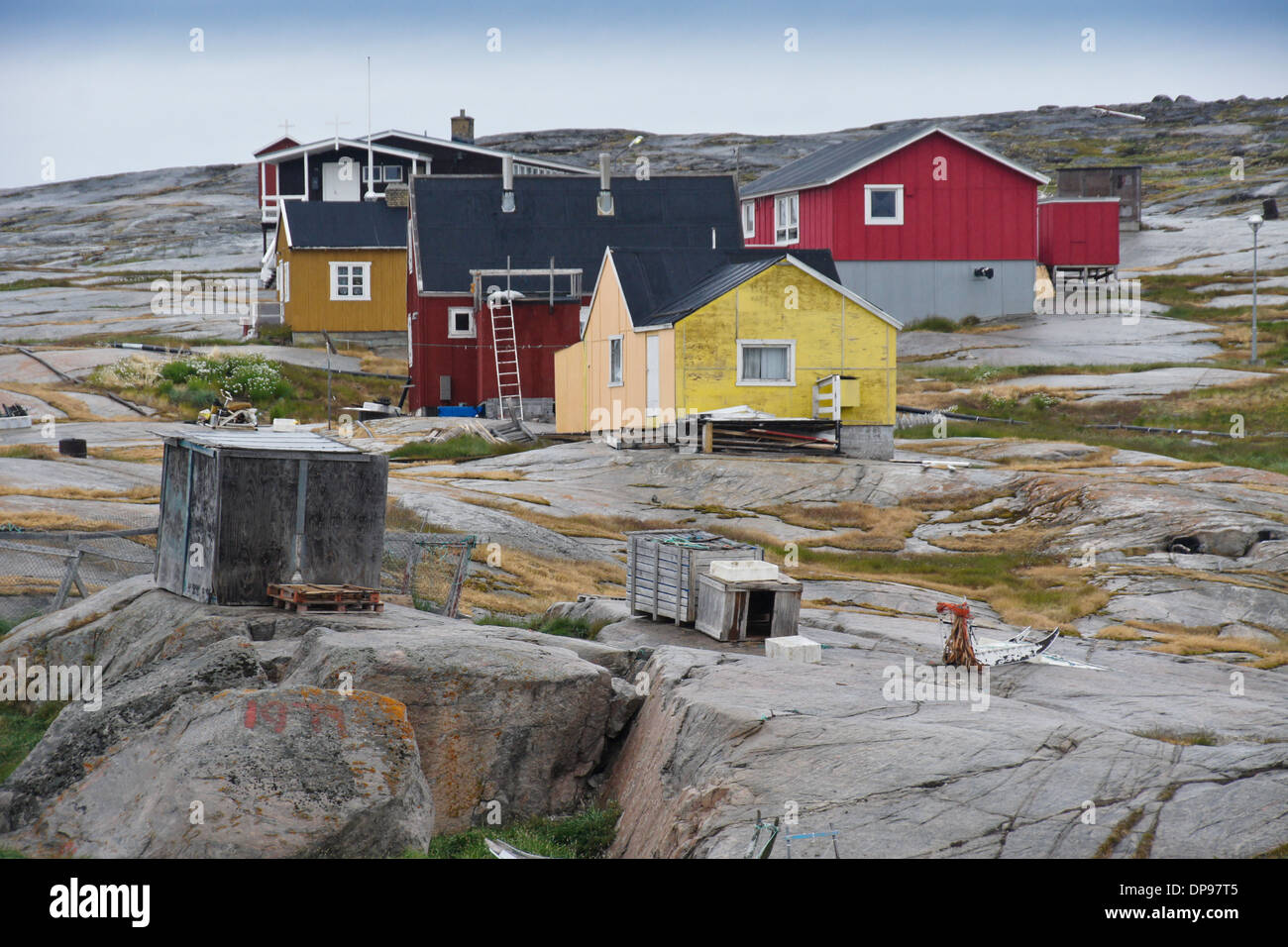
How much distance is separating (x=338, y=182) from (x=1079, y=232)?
34945 millimetres

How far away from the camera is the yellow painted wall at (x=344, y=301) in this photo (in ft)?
173

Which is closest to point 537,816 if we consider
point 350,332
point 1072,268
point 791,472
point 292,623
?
point 292,623

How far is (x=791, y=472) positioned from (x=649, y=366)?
541cm

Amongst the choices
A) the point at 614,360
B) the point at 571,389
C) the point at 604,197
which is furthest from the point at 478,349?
the point at 614,360

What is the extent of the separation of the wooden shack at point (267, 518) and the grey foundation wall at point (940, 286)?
119 ft

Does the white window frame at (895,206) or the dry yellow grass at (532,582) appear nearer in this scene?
the dry yellow grass at (532,582)

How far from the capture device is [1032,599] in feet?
75.6

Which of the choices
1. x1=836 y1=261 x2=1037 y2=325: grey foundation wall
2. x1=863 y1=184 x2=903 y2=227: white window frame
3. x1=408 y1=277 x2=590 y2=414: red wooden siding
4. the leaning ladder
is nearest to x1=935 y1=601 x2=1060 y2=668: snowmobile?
the leaning ladder

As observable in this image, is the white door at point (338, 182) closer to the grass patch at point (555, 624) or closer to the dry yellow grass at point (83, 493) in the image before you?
the dry yellow grass at point (83, 493)

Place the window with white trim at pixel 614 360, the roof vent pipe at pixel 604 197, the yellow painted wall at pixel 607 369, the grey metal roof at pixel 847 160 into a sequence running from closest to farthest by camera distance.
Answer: the yellow painted wall at pixel 607 369 < the window with white trim at pixel 614 360 < the roof vent pipe at pixel 604 197 < the grey metal roof at pixel 847 160

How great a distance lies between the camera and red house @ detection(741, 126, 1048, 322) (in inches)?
1980

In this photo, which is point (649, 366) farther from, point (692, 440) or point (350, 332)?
point (350, 332)

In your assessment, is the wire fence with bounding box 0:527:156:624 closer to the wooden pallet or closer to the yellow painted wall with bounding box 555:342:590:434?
the wooden pallet

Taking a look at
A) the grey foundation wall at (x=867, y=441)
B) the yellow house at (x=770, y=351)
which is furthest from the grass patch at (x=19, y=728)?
the grey foundation wall at (x=867, y=441)
